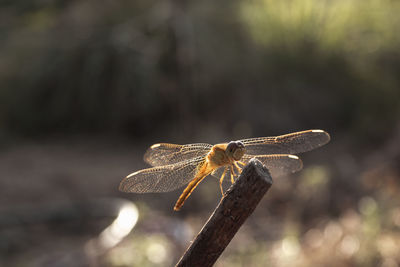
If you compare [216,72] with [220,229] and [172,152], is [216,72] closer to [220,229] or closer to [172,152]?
[172,152]

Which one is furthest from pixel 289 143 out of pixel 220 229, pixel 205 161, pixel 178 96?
pixel 178 96

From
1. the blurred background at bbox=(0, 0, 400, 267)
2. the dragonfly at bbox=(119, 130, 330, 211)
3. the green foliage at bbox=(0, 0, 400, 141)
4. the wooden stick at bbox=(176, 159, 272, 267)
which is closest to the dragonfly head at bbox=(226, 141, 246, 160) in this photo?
the dragonfly at bbox=(119, 130, 330, 211)

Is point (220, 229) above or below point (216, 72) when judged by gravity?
below

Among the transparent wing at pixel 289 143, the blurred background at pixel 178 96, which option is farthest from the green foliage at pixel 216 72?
the transparent wing at pixel 289 143

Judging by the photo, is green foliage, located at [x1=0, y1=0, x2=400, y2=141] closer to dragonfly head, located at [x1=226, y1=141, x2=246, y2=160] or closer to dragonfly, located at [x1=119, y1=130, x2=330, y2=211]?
dragonfly, located at [x1=119, y1=130, x2=330, y2=211]

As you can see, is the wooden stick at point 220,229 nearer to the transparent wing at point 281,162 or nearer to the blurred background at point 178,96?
the transparent wing at point 281,162

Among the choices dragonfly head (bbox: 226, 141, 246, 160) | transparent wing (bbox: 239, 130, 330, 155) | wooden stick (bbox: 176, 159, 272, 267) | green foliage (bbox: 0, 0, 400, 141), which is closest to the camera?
wooden stick (bbox: 176, 159, 272, 267)
